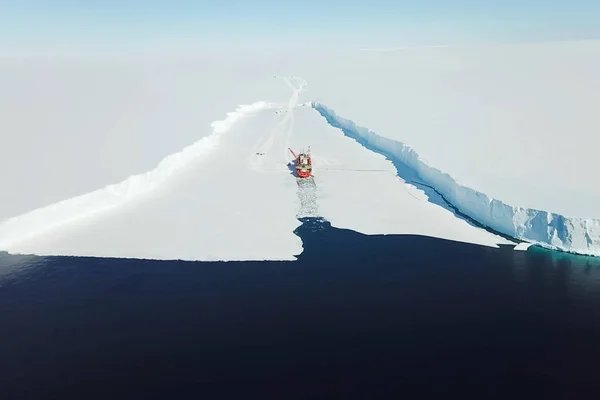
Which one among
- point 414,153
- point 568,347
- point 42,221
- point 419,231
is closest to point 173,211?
point 42,221

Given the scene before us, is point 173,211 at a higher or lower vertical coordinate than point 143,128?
lower

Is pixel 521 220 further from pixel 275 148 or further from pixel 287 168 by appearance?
pixel 275 148

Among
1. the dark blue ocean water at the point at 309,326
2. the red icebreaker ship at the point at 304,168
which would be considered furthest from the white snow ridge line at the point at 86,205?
the red icebreaker ship at the point at 304,168

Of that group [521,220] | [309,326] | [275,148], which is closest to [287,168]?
[275,148]

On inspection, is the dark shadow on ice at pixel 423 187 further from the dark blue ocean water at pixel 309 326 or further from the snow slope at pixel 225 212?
the dark blue ocean water at pixel 309 326

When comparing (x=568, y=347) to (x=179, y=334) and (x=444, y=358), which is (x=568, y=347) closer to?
(x=444, y=358)

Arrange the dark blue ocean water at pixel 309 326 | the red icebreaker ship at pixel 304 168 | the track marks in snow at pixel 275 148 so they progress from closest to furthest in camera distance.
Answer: the dark blue ocean water at pixel 309 326 < the red icebreaker ship at pixel 304 168 < the track marks in snow at pixel 275 148
